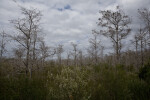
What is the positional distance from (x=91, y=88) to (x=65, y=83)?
1679mm

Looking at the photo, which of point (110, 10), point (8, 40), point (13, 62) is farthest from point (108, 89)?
point (110, 10)

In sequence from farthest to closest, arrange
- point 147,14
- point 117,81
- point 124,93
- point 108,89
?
point 147,14 → point 117,81 → point 108,89 → point 124,93

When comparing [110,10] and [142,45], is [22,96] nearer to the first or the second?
[110,10]

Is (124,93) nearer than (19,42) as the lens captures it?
Yes

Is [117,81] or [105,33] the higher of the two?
[105,33]

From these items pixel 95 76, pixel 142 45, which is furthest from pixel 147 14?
pixel 95 76

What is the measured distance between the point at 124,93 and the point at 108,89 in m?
0.71

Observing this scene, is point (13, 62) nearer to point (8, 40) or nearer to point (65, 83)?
point (8, 40)

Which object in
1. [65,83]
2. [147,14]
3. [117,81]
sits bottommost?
[117,81]

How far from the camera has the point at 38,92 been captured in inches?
172

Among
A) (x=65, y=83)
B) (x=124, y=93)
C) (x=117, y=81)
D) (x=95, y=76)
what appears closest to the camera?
(x=65, y=83)

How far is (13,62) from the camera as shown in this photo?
18.1 feet

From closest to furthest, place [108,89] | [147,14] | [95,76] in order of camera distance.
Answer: [108,89] → [95,76] → [147,14]

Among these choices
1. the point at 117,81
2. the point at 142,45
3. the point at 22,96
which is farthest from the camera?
the point at 142,45
